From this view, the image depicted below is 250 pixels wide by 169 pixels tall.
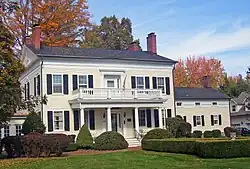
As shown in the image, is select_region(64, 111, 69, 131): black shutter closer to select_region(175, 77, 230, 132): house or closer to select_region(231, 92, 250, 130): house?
select_region(175, 77, 230, 132): house

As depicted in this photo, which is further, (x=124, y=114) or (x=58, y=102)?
(x=124, y=114)

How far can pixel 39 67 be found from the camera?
3400 centimetres

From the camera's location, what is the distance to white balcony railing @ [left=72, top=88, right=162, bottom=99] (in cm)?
3331

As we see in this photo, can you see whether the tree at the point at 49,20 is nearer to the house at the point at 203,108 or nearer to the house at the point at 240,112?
the house at the point at 203,108

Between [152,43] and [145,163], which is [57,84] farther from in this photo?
[145,163]

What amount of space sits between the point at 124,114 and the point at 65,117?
19.6 ft

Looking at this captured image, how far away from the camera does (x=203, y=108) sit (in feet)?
147

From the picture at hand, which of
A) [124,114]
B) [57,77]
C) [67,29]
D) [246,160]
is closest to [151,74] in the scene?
[124,114]

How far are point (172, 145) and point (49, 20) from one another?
27839 mm

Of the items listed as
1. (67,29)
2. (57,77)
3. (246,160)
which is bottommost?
(246,160)

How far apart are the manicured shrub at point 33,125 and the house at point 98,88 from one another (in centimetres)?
167

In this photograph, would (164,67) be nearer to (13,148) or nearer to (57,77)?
(57,77)

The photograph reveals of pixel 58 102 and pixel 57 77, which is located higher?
pixel 57 77

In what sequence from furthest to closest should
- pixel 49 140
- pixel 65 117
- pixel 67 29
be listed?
pixel 67 29
pixel 65 117
pixel 49 140
